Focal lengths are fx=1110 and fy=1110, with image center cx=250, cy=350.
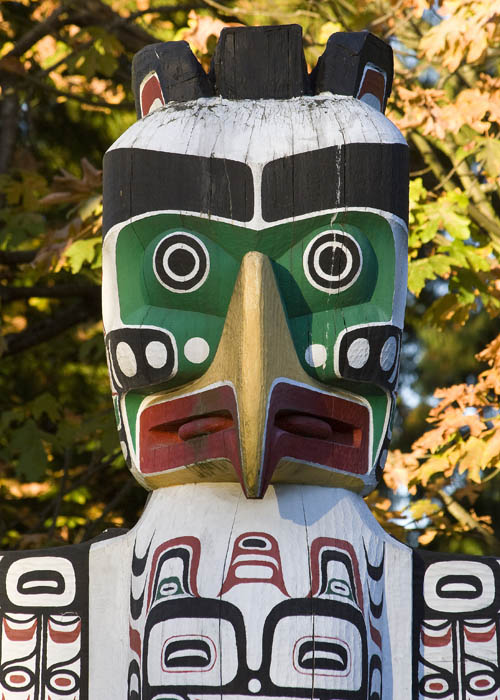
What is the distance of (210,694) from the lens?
3307 mm

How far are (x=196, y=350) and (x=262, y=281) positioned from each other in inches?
13.1

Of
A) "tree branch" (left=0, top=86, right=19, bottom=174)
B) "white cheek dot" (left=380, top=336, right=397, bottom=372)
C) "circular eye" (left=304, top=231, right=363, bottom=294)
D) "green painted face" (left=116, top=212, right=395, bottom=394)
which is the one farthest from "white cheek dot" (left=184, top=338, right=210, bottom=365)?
"tree branch" (left=0, top=86, right=19, bottom=174)

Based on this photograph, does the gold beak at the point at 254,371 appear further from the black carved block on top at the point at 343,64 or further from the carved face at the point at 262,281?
the black carved block on top at the point at 343,64

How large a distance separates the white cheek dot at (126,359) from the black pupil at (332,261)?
69 cm

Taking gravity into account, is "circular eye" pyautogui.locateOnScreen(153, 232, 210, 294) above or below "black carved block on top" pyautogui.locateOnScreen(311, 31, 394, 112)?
below

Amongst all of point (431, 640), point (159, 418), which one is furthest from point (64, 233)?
point (431, 640)

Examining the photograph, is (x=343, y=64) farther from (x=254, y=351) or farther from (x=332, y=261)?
(x=254, y=351)

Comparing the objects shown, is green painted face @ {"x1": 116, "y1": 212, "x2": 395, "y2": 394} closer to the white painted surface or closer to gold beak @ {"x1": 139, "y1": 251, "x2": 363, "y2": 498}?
gold beak @ {"x1": 139, "y1": 251, "x2": 363, "y2": 498}

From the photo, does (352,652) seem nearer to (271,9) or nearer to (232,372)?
(232,372)

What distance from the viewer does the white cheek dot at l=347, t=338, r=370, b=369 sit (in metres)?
3.59

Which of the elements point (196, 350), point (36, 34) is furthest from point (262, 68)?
point (36, 34)

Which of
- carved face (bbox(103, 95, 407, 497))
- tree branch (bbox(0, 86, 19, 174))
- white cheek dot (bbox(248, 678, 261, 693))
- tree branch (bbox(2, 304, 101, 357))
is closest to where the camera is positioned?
white cheek dot (bbox(248, 678, 261, 693))

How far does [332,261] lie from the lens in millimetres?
3615

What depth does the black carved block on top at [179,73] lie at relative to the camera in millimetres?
4039
